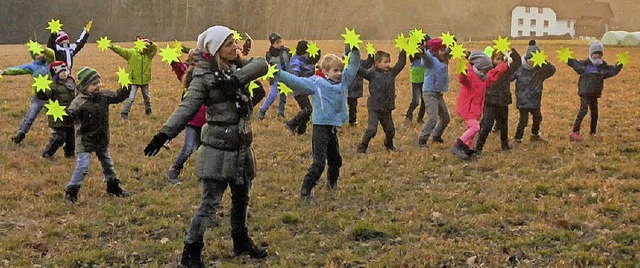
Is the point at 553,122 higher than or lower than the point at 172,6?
lower

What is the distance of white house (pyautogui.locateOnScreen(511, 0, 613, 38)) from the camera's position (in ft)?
358

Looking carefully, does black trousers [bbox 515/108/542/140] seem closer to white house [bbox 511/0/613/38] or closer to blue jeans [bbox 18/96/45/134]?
blue jeans [bbox 18/96/45/134]

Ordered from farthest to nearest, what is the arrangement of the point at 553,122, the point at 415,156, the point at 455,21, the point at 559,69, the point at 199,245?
1. the point at 455,21
2. the point at 559,69
3. the point at 553,122
4. the point at 415,156
5. the point at 199,245

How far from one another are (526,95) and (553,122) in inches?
134

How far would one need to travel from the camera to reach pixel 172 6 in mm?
84062

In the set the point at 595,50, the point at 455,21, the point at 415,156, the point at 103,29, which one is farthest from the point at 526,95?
the point at 455,21

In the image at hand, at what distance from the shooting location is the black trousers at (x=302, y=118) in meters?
14.8

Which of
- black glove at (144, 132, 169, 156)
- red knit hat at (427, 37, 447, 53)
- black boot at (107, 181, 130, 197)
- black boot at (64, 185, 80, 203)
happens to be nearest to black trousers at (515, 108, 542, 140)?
red knit hat at (427, 37, 447, 53)

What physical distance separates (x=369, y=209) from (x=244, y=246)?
237 centimetres

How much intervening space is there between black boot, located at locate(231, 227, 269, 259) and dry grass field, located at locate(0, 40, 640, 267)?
12 cm

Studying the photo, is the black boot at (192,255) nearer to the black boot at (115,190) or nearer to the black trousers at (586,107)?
the black boot at (115,190)

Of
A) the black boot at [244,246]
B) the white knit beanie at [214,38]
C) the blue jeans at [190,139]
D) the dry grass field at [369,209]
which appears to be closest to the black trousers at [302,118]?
the dry grass field at [369,209]

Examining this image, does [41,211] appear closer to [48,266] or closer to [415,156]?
[48,266]

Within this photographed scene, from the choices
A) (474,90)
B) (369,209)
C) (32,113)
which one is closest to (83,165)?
(369,209)
